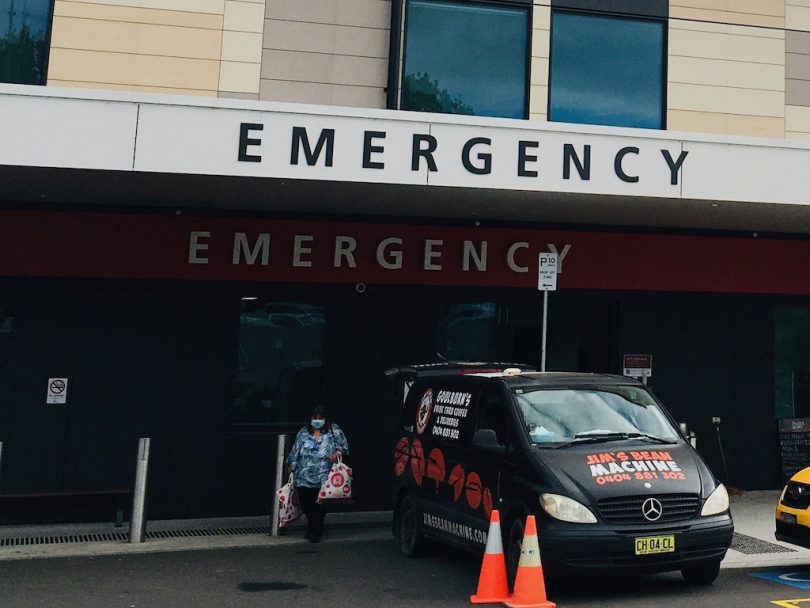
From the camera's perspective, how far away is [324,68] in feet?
41.2

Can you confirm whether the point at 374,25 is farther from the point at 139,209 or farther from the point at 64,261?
the point at 64,261

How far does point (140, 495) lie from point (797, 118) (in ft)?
38.2

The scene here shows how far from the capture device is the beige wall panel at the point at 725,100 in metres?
13.6

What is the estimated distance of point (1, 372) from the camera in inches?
451

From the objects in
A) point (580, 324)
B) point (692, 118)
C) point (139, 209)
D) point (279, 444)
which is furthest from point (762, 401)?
point (139, 209)

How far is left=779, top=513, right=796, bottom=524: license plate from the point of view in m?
7.82

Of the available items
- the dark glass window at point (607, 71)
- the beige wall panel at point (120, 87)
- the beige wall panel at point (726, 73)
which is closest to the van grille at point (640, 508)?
the dark glass window at point (607, 71)

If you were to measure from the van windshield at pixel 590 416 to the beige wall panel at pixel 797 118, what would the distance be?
778cm

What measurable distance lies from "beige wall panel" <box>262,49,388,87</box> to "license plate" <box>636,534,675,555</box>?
26.8ft

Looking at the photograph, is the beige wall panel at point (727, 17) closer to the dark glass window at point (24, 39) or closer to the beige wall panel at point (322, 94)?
the beige wall panel at point (322, 94)

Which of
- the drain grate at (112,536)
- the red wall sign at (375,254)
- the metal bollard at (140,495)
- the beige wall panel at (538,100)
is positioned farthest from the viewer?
the beige wall panel at (538,100)

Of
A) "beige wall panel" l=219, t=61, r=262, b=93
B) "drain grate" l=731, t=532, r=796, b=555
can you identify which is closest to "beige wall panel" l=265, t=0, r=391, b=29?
"beige wall panel" l=219, t=61, r=262, b=93

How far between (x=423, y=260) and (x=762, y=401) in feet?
19.5

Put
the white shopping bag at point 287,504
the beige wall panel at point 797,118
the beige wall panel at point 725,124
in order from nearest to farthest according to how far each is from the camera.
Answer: the white shopping bag at point 287,504
the beige wall panel at point 725,124
the beige wall panel at point 797,118
